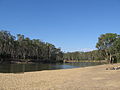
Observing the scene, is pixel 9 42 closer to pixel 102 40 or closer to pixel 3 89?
pixel 102 40

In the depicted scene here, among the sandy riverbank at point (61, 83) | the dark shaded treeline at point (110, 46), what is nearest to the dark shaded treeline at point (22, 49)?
the dark shaded treeline at point (110, 46)

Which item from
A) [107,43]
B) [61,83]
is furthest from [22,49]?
[61,83]

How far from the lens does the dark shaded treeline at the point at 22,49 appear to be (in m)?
83.3

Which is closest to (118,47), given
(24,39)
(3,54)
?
(24,39)

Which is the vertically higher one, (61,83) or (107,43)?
(107,43)

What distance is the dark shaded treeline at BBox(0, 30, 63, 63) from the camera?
273 ft

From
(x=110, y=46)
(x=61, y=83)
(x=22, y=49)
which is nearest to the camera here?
(x=61, y=83)

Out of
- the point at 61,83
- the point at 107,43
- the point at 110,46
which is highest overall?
the point at 107,43

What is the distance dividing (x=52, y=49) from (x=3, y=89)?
12042 centimetres

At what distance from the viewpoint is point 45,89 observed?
10.3 meters

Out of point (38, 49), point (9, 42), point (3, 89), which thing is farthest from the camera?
point (38, 49)

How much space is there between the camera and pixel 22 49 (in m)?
98.1

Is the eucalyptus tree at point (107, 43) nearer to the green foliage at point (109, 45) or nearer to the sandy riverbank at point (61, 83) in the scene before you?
the green foliage at point (109, 45)

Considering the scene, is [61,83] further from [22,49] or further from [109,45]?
[22,49]
